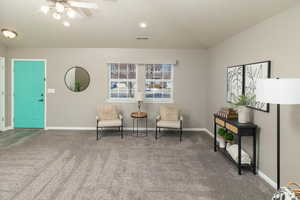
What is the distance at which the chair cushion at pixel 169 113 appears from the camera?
5.37 meters

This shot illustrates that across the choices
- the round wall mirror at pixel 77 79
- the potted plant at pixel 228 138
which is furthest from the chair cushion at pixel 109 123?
the potted plant at pixel 228 138

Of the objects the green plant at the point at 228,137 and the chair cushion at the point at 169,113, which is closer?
the green plant at the point at 228,137

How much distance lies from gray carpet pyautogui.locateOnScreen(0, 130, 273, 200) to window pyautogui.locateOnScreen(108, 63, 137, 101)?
1718 mm

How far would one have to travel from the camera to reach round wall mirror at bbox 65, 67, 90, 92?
5.79 m

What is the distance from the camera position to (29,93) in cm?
575

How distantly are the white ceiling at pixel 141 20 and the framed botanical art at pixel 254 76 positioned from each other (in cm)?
69

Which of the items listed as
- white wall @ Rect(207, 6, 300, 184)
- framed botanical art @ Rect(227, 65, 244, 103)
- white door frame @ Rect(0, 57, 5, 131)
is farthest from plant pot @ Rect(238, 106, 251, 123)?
white door frame @ Rect(0, 57, 5, 131)

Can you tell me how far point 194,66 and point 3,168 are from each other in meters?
5.00

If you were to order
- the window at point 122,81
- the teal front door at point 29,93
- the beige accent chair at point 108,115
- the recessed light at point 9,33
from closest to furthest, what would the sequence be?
the recessed light at point 9,33 → the beige accent chair at point 108,115 → the teal front door at point 29,93 → the window at point 122,81

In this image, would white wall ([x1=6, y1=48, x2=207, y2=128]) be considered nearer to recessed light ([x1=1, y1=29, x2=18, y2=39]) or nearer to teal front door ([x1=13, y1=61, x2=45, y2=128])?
teal front door ([x1=13, y1=61, x2=45, y2=128])

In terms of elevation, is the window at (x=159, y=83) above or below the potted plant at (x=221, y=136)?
above

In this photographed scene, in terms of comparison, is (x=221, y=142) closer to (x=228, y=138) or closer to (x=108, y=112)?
(x=228, y=138)

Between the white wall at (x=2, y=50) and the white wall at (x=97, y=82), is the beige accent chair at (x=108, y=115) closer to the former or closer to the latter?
the white wall at (x=97, y=82)

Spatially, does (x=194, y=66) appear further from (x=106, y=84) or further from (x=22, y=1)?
(x=22, y=1)
